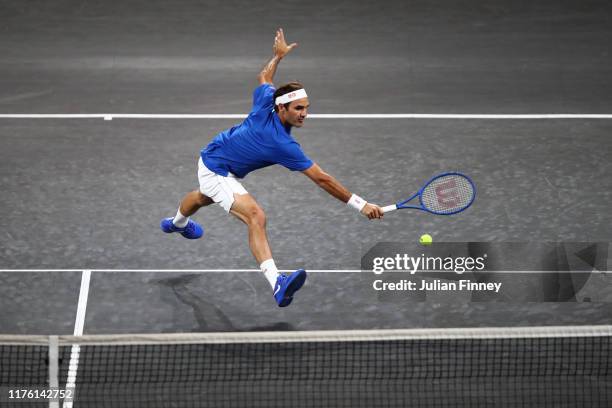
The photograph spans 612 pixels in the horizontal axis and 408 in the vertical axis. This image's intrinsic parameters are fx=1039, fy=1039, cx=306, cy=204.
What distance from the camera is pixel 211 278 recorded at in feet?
32.7

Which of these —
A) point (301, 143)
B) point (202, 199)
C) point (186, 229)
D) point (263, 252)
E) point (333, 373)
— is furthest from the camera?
point (301, 143)

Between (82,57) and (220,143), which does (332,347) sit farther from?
(82,57)

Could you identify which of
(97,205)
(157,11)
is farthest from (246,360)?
(157,11)

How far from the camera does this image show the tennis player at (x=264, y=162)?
8750 mm

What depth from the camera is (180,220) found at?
1002 centimetres

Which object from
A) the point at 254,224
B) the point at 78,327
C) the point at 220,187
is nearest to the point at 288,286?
the point at 254,224

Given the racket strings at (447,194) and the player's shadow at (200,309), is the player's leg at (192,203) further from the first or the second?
the racket strings at (447,194)

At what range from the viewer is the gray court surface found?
9555mm

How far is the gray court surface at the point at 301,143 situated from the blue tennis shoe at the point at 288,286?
0.59 metres

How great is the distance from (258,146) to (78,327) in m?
2.24

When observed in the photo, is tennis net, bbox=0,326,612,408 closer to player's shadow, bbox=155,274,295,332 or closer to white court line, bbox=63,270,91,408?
white court line, bbox=63,270,91,408

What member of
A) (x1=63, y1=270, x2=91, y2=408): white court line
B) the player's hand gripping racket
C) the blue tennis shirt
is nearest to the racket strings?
the player's hand gripping racket

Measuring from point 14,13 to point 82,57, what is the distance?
1.79 meters

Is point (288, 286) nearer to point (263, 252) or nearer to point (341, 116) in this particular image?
point (263, 252)
